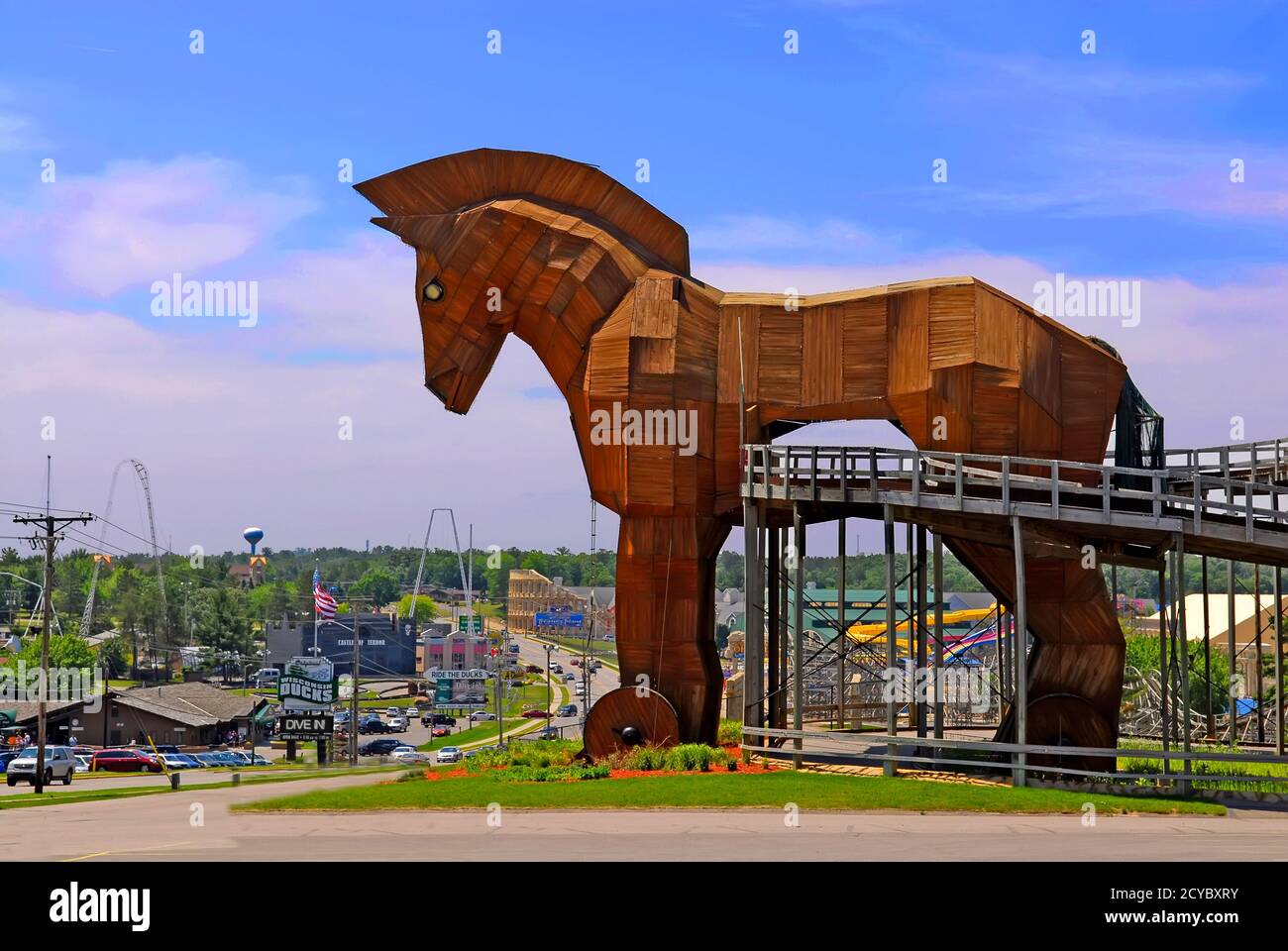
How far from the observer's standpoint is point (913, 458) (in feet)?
89.4

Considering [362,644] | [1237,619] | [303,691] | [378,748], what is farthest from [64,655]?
[1237,619]

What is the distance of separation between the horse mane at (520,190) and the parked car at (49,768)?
22553 mm

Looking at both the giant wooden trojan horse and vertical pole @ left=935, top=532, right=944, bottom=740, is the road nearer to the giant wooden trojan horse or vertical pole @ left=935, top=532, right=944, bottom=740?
vertical pole @ left=935, top=532, right=944, bottom=740

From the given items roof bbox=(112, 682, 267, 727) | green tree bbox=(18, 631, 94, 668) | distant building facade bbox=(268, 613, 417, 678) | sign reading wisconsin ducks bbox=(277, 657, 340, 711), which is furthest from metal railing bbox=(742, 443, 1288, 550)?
distant building facade bbox=(268, 613, 417, 678)

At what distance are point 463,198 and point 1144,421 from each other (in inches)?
577

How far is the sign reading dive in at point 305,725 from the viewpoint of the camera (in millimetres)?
61844

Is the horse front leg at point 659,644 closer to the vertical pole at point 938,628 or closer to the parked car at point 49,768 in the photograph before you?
the vertical pole at point 938,628

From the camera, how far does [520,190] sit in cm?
3152

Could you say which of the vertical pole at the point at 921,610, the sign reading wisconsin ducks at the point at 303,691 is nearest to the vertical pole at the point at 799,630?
the vertical pole at the point at 921,610

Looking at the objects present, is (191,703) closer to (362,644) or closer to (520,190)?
(520,190)

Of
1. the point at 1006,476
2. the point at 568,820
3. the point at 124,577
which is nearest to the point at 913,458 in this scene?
the point at 1006,476

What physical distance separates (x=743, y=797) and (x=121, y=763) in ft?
127

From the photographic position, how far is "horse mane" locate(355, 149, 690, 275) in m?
31.2

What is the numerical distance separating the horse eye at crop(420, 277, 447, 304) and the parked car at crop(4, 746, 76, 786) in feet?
70.7
